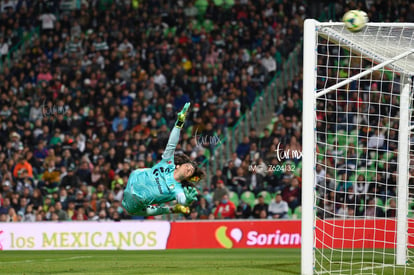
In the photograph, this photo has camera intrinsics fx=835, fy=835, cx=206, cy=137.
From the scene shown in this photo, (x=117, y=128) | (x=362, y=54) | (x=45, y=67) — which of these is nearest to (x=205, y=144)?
(x=117, y=128)

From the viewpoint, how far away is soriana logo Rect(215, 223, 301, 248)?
66.5 feet

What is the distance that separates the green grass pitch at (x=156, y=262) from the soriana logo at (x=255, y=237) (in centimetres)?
89

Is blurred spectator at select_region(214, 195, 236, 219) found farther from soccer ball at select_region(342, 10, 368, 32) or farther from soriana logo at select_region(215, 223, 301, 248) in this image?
soccer ball at select_region(342, 10, 368, 32)

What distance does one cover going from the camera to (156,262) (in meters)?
15.8

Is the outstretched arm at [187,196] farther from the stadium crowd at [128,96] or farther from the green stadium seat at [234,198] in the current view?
the green stadium seat at [234,198]

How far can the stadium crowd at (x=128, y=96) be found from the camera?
22.0m

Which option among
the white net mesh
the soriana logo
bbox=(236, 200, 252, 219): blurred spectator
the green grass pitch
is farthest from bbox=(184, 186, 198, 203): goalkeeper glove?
bbox=(236, 200, 252, 219): blurred spectator

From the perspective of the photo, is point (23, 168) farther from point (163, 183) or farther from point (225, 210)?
point (163, 183)

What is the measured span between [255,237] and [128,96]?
737 cm

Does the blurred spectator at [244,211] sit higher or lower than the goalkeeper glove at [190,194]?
lower

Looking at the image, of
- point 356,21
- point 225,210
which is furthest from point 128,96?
point 356,21

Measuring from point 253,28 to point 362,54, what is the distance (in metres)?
13.3

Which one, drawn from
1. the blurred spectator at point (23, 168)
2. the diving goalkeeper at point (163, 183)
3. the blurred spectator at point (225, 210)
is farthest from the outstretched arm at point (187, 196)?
the blurred spectator at point (23, 168)

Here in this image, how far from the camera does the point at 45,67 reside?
27422 mm
